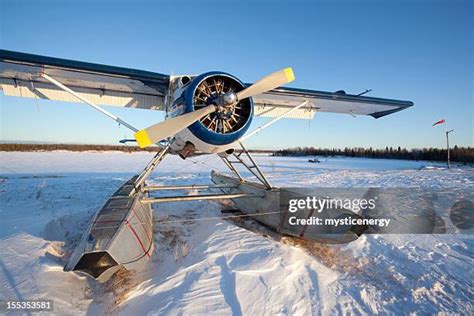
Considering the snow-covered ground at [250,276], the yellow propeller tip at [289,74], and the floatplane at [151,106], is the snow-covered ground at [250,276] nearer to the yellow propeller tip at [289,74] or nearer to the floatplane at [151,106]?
the floatplane at [151,106]

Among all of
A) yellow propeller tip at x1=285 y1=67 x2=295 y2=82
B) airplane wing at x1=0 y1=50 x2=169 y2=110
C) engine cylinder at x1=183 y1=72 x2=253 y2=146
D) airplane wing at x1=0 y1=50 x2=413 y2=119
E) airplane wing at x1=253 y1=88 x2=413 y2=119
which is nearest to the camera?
engine cylinder at x1=183 y1=72 x2=253 y2=146

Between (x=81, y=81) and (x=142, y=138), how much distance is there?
308 centimetres

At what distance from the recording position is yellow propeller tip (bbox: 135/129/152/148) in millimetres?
2982

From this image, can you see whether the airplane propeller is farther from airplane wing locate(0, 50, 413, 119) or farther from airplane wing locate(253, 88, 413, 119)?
airplane wing locate(253, 88, 413, 119)

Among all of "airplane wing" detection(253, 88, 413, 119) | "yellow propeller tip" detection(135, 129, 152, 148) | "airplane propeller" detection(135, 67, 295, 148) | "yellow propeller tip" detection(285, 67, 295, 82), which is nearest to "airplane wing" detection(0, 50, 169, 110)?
"airplane propeller" detection(135, 67, 295, 148)

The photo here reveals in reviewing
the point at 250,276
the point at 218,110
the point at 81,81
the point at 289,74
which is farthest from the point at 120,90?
the point at 250,276

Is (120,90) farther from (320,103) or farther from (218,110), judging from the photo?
(320,103)

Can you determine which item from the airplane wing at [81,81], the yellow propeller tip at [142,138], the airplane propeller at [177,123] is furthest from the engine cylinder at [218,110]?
the airplane wing at [81,81]

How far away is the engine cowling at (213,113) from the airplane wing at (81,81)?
1.50 m

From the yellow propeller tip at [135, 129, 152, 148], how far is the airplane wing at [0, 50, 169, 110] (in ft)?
6.74

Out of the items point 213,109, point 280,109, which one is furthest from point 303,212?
point 280,109

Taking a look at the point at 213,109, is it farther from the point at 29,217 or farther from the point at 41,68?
the point at 29,217

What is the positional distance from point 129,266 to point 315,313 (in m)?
2.06

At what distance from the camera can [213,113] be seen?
3543 mm
